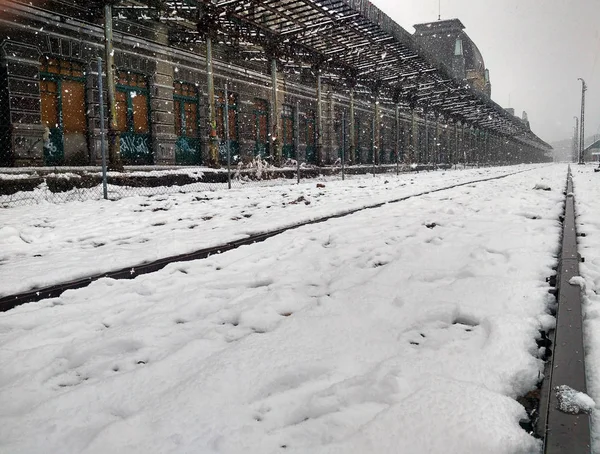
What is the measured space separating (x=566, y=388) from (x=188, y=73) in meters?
16.6

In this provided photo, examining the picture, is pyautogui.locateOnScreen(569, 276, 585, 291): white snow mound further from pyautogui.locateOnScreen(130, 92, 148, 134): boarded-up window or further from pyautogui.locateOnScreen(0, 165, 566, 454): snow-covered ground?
pyautogui.locateOnScreen(130, 92, 148, 134): boarded-up window

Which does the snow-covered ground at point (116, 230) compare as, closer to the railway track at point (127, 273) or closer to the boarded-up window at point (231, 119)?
the railway track at point (127, 273)

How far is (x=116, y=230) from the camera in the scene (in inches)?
187

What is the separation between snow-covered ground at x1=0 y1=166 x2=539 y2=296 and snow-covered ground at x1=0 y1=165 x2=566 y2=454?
0.55 meters

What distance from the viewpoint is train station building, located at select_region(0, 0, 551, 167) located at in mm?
10875

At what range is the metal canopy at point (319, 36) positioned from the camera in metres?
12.9

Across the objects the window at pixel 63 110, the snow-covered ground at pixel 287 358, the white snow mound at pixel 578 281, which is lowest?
the snow-covered ground at pixel 287 358

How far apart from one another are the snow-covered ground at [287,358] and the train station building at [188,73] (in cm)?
639

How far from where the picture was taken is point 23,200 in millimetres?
7637

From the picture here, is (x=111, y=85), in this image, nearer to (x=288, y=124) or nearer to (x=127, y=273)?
(x=127, y=273)

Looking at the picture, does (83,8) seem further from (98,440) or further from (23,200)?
(98,440)

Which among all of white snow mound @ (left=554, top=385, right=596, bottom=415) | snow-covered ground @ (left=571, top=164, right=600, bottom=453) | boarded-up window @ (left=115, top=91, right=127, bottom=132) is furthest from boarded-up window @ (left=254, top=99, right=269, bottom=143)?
white snow mound @ (left=554, top=385, right=596, bottom=415)

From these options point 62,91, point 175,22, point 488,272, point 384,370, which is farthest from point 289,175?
point 384,370

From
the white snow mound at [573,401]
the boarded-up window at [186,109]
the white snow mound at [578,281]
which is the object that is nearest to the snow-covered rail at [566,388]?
the white snow mound at [573,401]
